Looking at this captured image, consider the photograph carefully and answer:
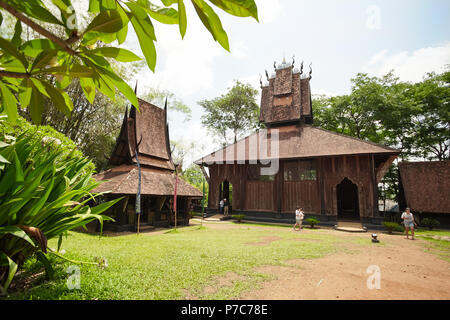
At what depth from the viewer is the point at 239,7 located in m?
0.85

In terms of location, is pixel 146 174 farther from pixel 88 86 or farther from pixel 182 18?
pixel 182 18

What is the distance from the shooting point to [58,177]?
6.75ft

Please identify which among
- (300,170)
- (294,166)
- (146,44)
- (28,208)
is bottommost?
(28,208)

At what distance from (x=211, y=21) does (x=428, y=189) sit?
21692mm

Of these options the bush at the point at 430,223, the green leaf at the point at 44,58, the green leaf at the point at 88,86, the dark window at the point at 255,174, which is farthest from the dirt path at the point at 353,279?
the bush at the point at 430,223

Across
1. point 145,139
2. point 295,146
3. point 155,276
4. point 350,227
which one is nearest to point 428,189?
point 350,227

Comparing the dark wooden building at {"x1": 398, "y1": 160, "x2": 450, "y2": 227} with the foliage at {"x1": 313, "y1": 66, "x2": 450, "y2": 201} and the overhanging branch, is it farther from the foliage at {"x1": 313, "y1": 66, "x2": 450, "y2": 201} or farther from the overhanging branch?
the overhanging branch

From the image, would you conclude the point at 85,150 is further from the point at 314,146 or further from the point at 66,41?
the point at 66,41

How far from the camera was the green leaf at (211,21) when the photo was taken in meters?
0.87

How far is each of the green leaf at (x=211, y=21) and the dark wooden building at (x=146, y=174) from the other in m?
9.63

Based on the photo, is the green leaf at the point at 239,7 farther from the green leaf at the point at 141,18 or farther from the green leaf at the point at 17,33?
the green leaf at the point at 17,33

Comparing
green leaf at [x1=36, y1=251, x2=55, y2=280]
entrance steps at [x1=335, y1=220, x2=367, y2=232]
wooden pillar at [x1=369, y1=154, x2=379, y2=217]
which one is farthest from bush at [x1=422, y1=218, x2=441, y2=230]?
green leaf at [x1=36, y1=251, x2=55, y2=280]

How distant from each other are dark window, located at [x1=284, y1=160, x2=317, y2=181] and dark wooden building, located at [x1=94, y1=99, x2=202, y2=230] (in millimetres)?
7324

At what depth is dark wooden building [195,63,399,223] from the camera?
14.4m
